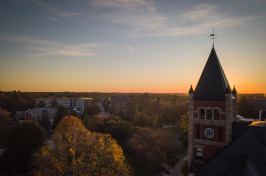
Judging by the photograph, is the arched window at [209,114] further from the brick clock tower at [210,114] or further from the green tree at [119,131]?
the green tree at [119,131]

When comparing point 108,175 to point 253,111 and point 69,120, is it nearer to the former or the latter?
point 69,120

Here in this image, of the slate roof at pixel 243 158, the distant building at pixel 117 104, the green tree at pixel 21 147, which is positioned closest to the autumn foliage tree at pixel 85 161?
the slate roof at pixel 243 158

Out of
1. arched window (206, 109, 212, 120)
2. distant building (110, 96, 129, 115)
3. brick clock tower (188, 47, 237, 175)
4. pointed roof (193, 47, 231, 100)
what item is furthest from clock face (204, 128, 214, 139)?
distant building (110, 96, 129, 115)

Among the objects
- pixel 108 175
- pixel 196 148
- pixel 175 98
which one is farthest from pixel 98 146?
pixel 175 98

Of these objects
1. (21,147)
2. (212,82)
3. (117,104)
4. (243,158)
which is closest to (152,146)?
(212,82)

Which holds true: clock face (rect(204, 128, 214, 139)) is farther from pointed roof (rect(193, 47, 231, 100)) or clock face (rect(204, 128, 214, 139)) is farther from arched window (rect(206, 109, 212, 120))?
pointed roof (rect(193, 47, 231, 100))

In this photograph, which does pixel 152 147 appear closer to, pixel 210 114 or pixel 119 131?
pixel 119 131
